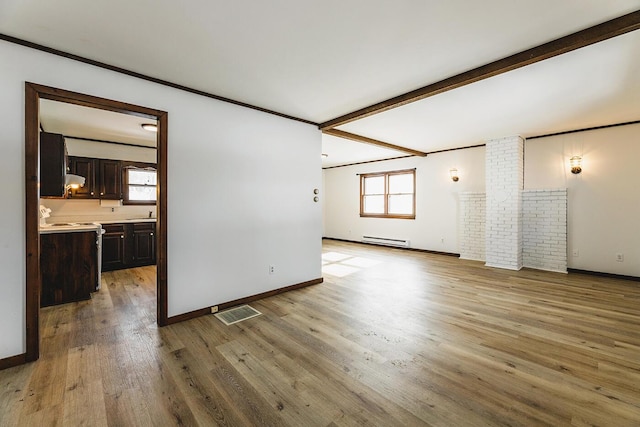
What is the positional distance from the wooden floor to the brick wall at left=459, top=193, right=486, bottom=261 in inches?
96.0

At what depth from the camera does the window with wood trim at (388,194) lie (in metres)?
7.72

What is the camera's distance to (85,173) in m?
5.43

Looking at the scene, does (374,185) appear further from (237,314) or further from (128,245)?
(128,245)

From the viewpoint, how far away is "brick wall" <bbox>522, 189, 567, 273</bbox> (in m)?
5.16

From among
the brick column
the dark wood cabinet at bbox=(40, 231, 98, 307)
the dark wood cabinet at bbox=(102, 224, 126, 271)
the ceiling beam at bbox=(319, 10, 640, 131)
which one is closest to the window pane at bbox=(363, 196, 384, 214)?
the brick column

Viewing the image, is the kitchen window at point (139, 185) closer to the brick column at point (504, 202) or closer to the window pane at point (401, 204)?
the window pane at point (401, 204)

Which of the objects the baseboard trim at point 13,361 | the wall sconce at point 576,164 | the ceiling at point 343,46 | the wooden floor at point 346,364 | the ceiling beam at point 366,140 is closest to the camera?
the wooden floor at point 346,364

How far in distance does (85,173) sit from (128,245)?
5.38 ft

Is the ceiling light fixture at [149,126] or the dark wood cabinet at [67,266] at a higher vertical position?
the ceiling light fixture at [149,126]

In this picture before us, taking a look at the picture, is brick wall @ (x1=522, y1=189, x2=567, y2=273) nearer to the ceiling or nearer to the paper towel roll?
the ceiling

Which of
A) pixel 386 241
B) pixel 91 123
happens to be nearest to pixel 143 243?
pixel 91 123

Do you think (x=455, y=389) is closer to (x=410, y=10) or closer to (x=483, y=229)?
(x=410, y=10)

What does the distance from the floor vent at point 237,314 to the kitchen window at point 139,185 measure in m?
4.25

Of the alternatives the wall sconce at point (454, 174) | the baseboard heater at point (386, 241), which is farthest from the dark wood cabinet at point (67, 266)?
the wall sconce at point (454, 174)
